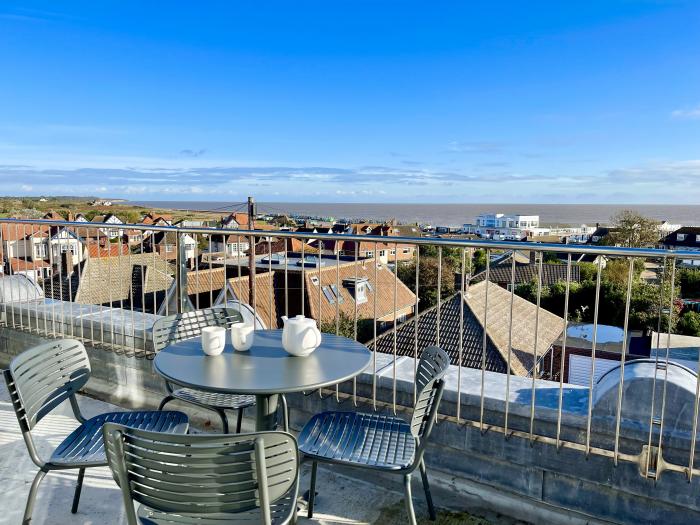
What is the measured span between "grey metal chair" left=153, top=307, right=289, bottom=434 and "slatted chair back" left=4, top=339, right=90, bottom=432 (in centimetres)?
52

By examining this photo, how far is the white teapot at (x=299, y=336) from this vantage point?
2.48 meters

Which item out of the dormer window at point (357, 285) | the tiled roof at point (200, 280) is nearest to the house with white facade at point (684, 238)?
the tiled roof at point (200, 280)

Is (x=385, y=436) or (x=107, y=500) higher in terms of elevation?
(x=385, y=436)

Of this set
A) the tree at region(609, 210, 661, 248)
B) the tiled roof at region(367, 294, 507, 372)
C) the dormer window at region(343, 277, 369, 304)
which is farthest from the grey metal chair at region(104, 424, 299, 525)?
the tree at region(609, 210, 661, 248)

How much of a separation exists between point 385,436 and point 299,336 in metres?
0.64

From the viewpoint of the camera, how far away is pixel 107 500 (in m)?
2.84

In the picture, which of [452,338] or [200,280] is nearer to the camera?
[200,280]

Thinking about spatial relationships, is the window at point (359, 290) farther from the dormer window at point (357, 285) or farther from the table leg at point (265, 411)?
the table leg at point (265, 411)

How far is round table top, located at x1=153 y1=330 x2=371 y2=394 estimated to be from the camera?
6.84ft

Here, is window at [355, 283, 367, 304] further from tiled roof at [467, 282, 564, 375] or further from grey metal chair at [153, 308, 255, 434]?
tiled roof at [467, 282, 564, 375]

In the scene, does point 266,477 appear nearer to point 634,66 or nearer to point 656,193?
point 634,66

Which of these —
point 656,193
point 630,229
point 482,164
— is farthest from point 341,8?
point 482,164

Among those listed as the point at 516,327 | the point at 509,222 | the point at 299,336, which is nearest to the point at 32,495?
A: the point at 299,336

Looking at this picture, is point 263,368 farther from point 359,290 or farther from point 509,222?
point 509,222
